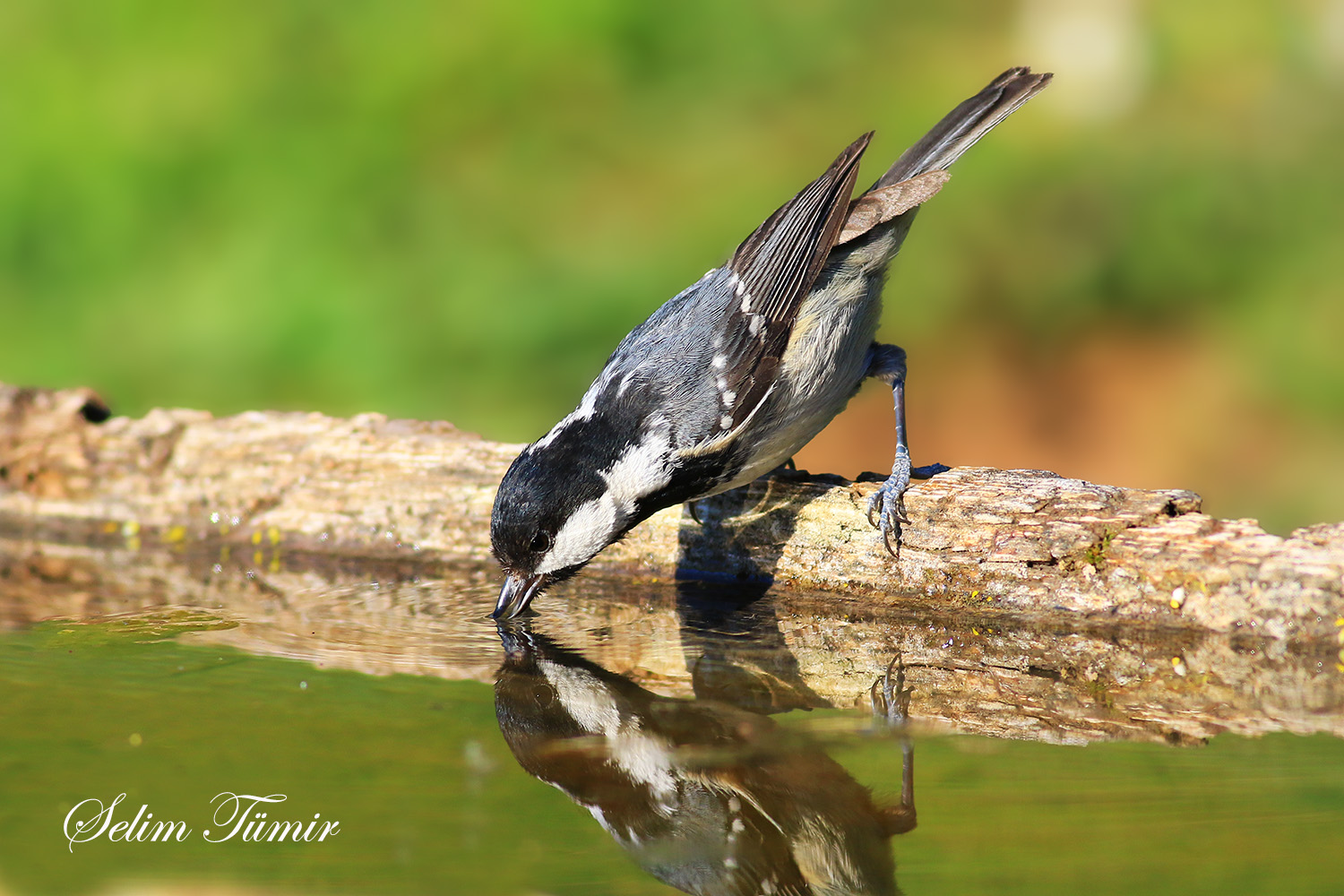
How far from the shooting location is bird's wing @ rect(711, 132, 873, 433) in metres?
3.66

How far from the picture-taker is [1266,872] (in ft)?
6.43

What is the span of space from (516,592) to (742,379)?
96 cm

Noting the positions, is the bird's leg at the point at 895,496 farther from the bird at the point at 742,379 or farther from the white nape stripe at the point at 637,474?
the white nape stripe at the point at 637,474

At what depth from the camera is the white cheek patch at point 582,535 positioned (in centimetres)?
345

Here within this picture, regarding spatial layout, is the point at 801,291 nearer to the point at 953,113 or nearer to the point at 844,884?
the point at 953,113

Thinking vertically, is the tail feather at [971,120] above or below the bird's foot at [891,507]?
above

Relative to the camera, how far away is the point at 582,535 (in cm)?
346

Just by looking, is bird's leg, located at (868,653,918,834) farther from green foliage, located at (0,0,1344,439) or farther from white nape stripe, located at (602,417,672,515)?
green foliage, located at (0,0,1344,439)

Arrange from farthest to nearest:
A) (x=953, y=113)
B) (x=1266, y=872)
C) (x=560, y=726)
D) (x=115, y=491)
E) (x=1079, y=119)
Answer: (x=1079, y=119), (x=115, y=491), (x=953, y=113), (x=560, y=726), (x=1266, y=872)

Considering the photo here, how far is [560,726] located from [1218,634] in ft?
6.14

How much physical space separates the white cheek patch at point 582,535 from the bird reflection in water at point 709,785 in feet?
1.57

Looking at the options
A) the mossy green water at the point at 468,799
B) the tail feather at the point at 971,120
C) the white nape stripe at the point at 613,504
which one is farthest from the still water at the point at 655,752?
the tail feather at the point at 971,120

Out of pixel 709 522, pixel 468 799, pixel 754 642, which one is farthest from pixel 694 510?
pixel 468 799

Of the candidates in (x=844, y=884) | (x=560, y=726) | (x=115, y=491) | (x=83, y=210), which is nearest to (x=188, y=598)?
(x=115, y=491)
